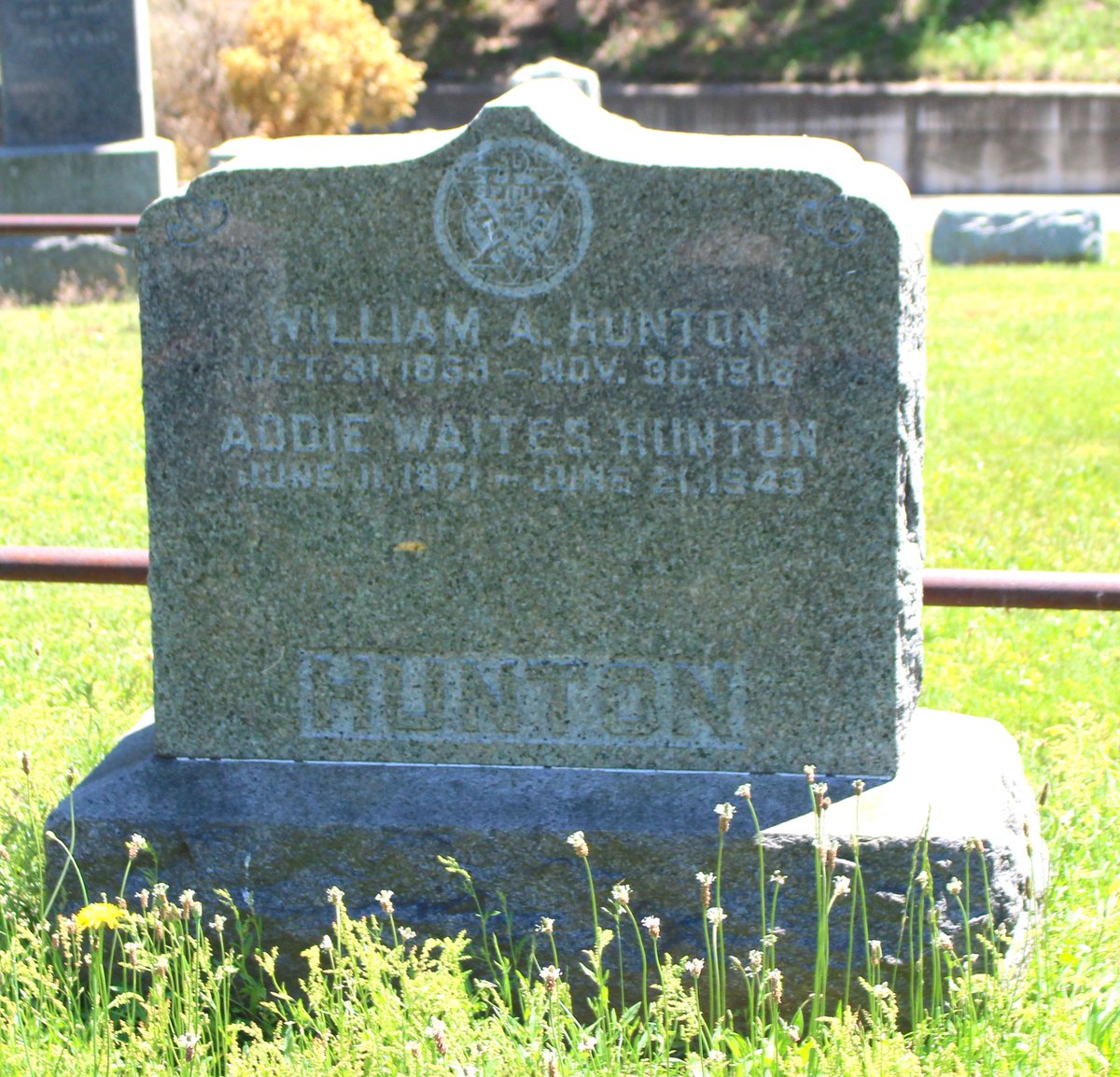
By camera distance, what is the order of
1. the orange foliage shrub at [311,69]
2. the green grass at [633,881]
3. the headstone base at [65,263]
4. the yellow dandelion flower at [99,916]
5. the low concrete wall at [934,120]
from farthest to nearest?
the low concrete wall at [934,120] < the orange foliage shrub at [311,69] < the headstone base at [65,263] < the yellow dandelion flower at [99,916] < the green grass at [633,881]

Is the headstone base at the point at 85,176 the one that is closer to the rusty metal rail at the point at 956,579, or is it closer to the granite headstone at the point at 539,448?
the rusty metal rail at the point at 956,579

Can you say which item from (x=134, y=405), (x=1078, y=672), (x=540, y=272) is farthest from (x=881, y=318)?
(x=134, y=405)

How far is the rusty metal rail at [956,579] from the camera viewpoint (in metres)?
3.17

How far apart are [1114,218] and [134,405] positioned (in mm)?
12392

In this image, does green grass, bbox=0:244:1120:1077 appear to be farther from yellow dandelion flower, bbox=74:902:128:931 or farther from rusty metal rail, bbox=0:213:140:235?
rusty metal rail, bbox=0:213:140:235

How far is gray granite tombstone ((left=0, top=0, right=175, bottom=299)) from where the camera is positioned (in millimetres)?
11602

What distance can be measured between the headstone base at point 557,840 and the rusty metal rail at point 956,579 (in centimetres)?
31

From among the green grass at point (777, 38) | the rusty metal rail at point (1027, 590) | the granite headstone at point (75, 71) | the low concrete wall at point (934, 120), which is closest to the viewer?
the rusty metal rail at point (1027, 590)

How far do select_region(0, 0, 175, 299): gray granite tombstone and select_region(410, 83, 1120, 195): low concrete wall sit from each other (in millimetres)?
11494

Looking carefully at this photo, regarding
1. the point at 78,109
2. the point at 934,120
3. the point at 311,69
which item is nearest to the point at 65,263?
the point at 78,109

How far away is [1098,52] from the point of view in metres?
23.3

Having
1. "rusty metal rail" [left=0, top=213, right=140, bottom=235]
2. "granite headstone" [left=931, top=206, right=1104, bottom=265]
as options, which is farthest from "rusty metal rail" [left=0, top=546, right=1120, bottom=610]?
"granite headstone" [left=931, top=206, right=1104, bottom=265]

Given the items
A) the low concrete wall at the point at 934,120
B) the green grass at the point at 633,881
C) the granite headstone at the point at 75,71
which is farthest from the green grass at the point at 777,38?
the green grass at the point at 633,881

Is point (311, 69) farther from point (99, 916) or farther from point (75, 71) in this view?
point (99, 916)
